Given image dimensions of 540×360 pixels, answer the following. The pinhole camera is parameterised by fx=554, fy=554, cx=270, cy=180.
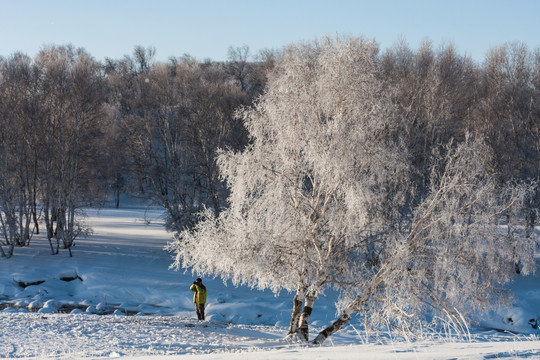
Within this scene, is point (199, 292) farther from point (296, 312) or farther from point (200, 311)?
point (296, 312)

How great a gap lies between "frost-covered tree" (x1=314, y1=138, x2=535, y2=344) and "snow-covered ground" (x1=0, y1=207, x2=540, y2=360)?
96 centimetres

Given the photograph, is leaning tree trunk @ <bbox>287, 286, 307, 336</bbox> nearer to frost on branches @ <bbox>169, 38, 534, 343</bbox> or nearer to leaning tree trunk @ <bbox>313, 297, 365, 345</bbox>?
frost on branches @ <bbox>169, 38, 534, 343</bbox>

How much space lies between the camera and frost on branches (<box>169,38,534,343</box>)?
12578 mm

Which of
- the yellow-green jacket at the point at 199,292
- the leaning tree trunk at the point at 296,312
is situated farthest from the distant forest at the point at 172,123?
the leaning tree trunk at the point at 296,312

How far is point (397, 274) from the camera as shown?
41.6 feet

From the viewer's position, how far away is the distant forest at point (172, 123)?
27.5 m

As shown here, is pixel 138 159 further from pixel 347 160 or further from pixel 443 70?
pixel 347 160

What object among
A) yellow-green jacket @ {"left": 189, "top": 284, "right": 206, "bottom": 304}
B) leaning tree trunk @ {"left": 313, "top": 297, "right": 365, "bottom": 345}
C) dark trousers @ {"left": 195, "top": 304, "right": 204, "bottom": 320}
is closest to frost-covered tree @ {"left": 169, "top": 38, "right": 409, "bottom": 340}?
leaning tree trunk @ {"left": 313, "top": 297, "right": 365, "bottom": 345}

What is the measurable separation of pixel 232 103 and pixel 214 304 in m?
14.4

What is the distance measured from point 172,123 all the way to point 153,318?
59.1ft

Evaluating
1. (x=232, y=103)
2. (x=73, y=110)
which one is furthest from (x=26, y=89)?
(x=232, y=103)

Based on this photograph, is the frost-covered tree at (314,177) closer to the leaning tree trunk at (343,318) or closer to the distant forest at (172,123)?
the leaning tree trunk at (343,318)

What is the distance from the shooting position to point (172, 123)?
3284cm

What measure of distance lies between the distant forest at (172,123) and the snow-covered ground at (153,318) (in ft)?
8.91
